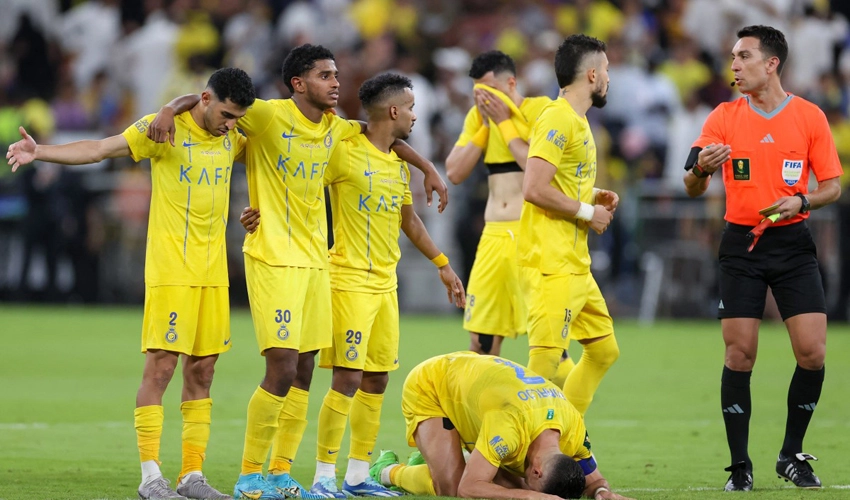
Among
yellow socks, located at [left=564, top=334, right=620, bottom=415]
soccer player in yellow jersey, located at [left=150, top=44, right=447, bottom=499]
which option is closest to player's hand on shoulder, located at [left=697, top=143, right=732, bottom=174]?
yellow socks, located at [left=564, top=334, right=620, bottom=415]

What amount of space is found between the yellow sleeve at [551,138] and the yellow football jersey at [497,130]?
4.45 feet

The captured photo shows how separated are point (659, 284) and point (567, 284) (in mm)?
11475

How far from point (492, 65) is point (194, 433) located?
3.60 meters

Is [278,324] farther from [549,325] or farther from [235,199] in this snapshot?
[235,199]

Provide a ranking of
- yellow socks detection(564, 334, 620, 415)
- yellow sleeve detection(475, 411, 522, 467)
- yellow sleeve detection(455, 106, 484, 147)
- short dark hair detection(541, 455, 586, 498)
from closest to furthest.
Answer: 1. short dark hair detection(541, 455, 586, 498)
2. yellow sleeve detection(475, 411, 522, 467)
3. yellow socks detection(564, 334, 620, 415)
4. yellow sleeve detection(455, 106, 484, 147)

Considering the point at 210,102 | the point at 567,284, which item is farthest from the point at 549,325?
the point at 210,102

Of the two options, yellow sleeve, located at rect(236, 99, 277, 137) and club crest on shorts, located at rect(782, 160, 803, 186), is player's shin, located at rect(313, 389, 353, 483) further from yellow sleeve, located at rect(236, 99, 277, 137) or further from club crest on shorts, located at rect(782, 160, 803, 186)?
club crest on shorts, located at rect(782, 160, 803, 186)

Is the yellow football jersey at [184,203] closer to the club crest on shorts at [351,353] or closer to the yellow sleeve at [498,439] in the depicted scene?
the club crest on shorts at [351,353]

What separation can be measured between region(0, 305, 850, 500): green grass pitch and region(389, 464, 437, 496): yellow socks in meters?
0.65

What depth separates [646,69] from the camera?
2005 centimetres

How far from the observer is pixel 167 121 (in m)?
6.74

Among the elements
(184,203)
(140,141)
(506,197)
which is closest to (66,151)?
(140,141)

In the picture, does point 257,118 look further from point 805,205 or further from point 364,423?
point 805,205

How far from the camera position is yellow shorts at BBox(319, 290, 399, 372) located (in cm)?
704
